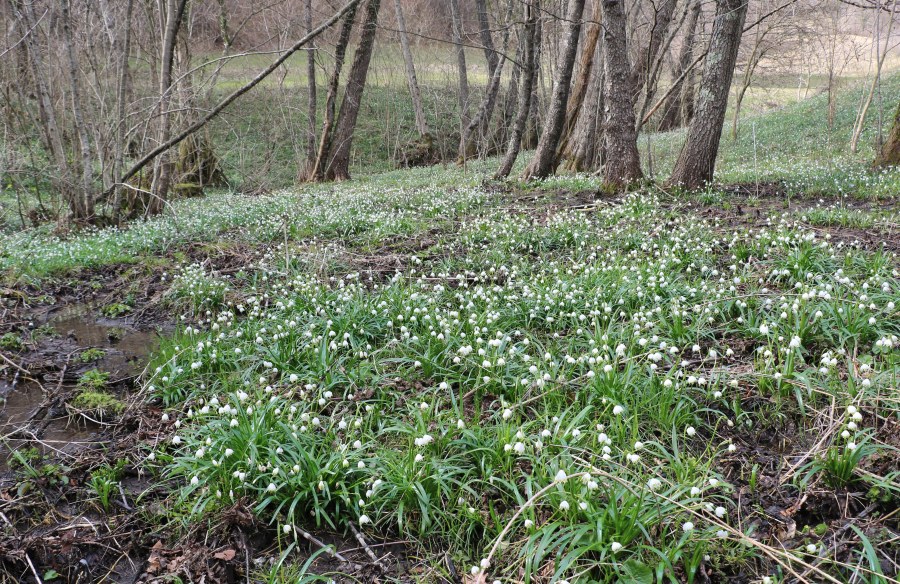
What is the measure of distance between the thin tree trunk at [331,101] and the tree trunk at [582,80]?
7579mm

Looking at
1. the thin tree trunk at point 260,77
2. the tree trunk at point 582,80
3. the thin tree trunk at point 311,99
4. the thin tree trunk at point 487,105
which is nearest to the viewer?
the thin tree trunk at point 260,77

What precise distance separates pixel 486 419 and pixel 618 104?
7.77m

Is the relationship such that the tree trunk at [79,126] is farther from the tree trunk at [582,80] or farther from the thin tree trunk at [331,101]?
the tree trunk at [582,80]

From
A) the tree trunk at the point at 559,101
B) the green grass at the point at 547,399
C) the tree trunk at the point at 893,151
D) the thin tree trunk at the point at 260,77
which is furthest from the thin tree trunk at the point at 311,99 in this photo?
the tree trunk at the point at 893,151

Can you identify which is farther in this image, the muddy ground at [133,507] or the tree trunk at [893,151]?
the tree trunk at [893,151]

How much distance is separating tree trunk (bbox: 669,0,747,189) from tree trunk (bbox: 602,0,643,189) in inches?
33.2

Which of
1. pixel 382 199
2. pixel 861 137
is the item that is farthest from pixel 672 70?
pixel 382 199

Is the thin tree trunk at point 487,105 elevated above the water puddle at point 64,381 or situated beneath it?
elevated above

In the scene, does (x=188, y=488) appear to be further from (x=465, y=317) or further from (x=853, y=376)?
(x=853, y=376)

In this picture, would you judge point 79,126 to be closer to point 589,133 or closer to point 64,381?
point 64,381

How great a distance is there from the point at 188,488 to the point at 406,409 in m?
1.48

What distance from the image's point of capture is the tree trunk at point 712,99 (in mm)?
8797

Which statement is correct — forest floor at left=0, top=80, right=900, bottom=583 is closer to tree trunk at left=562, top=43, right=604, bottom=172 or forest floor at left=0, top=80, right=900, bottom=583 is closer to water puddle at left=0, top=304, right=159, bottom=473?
water puddle at left=0, top=304, right=159, bottom=473

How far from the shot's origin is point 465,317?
505 cm
